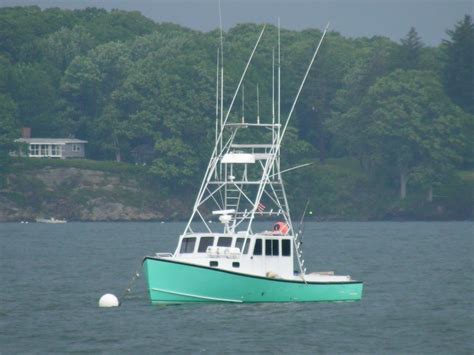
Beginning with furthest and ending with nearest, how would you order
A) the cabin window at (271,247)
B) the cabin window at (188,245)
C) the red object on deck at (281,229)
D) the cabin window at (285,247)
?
the red object on deck at (281,229) → the cabin window at (285,247) → the cabin window at (188,245) → the cabin window at (271,247)

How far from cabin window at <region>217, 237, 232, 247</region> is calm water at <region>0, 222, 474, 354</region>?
8.76 ft

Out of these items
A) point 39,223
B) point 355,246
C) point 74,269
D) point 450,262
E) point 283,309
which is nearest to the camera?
point 283,309

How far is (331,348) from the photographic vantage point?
62.6 m

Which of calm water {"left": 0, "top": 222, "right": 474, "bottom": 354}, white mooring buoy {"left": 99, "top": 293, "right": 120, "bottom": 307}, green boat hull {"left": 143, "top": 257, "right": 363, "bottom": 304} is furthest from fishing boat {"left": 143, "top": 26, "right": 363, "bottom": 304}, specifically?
white mooring buoy {"left": 99, "top": 293, "right": 120, "bottom": 307}

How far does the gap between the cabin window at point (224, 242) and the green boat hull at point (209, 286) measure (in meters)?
1.87

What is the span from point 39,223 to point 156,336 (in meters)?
136

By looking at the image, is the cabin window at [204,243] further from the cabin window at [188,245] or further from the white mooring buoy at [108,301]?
the white mooring buoy at [108,301]

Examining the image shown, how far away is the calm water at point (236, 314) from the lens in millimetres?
63438

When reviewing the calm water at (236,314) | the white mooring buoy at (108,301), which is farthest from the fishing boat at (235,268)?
the white mooring buoy at (108,301)

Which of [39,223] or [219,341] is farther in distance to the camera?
[39,223]

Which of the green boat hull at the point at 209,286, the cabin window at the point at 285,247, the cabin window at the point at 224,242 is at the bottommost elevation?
the green boat hull at the point at 209,286

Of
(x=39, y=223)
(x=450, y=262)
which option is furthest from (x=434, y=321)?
(x=39, y=223)

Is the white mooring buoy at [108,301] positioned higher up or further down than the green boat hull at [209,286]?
further down

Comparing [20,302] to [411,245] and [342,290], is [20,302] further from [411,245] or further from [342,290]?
[411,245]
